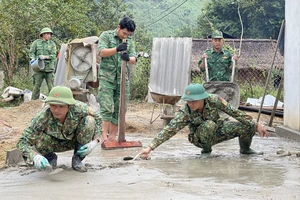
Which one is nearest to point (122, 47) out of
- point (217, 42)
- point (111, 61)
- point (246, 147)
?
point (111, 61)

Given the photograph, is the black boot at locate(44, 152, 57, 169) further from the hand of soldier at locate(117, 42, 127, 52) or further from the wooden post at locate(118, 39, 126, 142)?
the hand of soldier at locate(117, 42, 127, 52)

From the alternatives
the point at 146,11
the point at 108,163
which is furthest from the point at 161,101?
the point at 146,11

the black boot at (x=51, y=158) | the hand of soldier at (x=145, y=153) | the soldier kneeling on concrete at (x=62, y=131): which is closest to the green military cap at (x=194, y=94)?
the hand of soldier at (x=145, y=153)

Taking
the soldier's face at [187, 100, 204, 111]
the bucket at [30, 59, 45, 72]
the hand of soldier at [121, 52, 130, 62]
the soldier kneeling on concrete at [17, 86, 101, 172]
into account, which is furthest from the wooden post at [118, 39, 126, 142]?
the bucket at [30, 59, 45, 72]

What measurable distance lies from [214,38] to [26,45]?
10.7m

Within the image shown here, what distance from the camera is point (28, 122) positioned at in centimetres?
1023

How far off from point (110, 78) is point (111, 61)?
0.79 feet

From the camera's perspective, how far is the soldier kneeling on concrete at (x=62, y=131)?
4.52 meters

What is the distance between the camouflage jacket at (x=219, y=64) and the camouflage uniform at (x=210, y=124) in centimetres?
257

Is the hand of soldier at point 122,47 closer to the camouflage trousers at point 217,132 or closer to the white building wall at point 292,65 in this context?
the camouflage trousers at point 217,132

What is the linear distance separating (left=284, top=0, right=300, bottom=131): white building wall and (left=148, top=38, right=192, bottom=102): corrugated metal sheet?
5.44m

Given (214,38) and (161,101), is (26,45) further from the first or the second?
(214,38)

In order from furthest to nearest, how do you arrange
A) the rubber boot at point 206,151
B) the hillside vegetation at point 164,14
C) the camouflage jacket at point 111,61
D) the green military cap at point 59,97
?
1. the hillside vegetation at point 164,14
2. the camouflage jacket at point 111,61
3. the rubber boot at point 206,151
4. the green military cap at point 59,97

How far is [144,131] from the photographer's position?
8.90 meters
